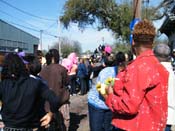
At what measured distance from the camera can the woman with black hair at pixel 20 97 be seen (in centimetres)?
411

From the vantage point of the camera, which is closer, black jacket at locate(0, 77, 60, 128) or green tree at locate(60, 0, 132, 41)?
black jacket at locate(0, 77, 60, 128)

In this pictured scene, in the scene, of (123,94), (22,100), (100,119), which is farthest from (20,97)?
(100,119)

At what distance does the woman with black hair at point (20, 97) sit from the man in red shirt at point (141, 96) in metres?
0.75

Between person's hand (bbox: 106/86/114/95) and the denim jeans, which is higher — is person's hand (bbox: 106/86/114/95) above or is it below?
above

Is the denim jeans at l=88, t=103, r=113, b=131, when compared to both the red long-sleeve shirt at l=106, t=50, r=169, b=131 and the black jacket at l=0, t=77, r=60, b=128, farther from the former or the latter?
the red long-sleeve shirt at l=106, t=50, r=169, b=131

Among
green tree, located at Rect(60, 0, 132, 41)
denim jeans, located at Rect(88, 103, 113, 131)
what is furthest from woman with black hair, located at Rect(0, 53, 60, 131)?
green tree, located at Rect(60, 0, 132, 41)

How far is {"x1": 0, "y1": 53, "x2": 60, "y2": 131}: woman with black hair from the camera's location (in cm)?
411

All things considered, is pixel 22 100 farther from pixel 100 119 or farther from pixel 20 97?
pixel 100 119

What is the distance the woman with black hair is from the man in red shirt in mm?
753

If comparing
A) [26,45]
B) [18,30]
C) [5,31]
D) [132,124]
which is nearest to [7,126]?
[132,124]

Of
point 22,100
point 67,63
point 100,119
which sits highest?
point 67,63

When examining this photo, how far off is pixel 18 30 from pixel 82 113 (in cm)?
4061

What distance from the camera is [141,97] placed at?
11.3 ft

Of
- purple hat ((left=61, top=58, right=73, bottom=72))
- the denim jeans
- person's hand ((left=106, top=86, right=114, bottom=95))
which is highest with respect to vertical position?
purple hat ((left=61, top=58, right=73, bottom=72))
